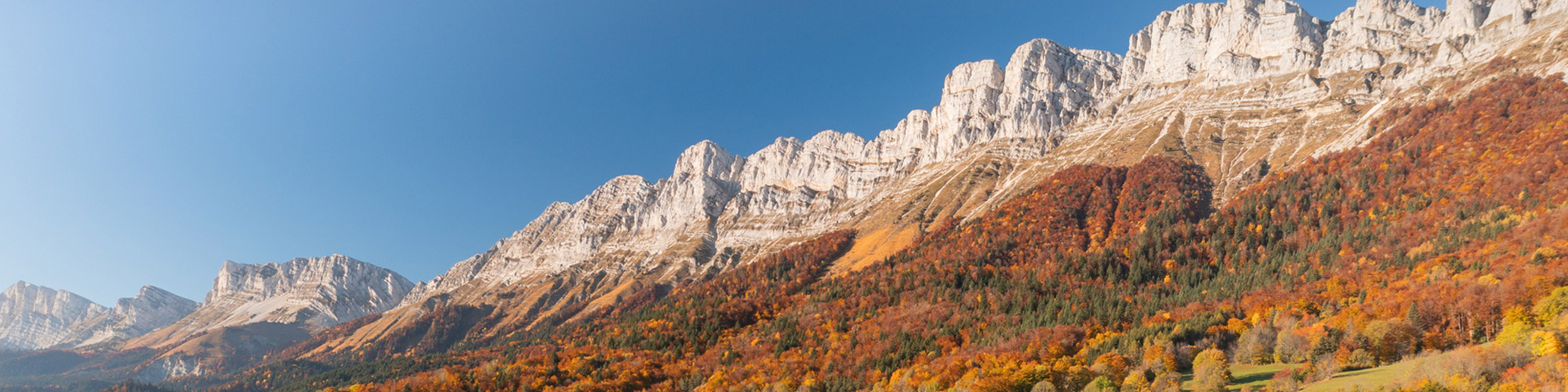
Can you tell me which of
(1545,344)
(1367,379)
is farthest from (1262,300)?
(1545,344)

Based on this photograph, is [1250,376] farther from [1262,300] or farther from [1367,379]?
[1262,300]

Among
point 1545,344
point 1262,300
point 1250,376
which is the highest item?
point 1262,300

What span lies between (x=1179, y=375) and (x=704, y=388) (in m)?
92.3

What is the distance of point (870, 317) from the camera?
588 feet

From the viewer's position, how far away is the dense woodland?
82.9 meters

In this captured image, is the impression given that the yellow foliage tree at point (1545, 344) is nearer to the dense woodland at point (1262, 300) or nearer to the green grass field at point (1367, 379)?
the dense woodland at point (1262, 300)

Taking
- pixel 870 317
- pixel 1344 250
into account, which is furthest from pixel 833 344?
pixel 1344 250

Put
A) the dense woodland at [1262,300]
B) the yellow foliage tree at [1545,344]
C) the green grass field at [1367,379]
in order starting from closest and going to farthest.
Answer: the yellow foliage tree at [1545,344]
the green grass field at [1367,379]
the dense woodland at [1262,300]

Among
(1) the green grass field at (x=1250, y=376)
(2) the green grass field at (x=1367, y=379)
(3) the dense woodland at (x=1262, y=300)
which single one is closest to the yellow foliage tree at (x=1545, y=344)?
(3) the dense woodland at (x=1262, y=300)

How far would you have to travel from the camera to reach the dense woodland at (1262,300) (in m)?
82.9

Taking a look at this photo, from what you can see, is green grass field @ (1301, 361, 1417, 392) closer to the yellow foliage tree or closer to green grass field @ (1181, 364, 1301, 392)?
green grass field @ (1181, 364, 1301, 392)

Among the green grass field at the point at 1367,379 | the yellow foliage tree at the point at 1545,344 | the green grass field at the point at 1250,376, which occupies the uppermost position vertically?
the yellow foliage tree at the point at 1545,344

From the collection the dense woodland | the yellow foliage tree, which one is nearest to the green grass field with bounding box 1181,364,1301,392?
the dense woodland

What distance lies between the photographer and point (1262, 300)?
124188 mm
